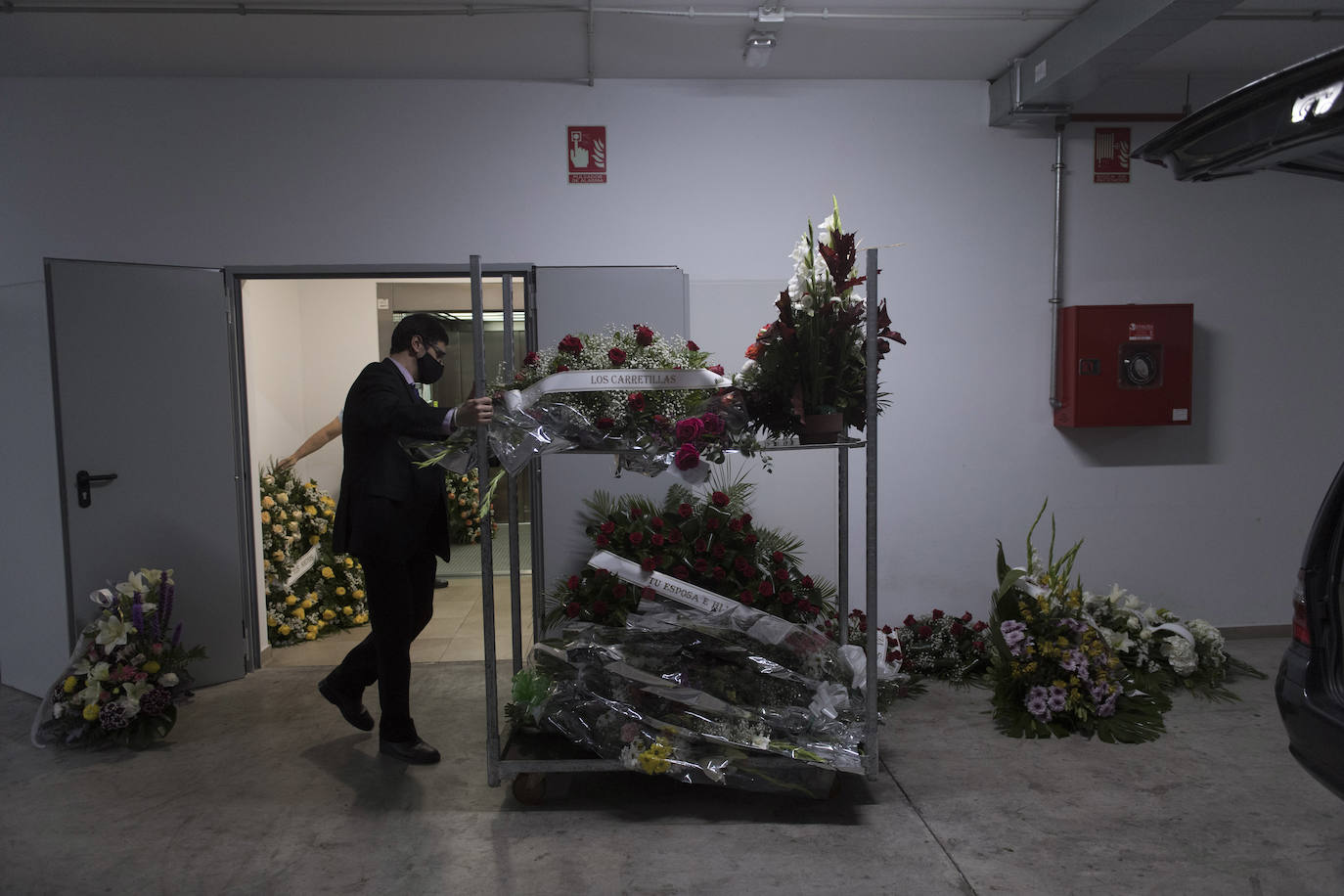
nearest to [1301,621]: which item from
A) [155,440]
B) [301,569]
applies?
[155,440]

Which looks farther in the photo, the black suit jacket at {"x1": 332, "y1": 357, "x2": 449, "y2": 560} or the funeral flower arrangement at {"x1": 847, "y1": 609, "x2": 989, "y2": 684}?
the funeral flower arrangement at {"x1": 847, "y1": 609, "x2": 989, "y2": 684}

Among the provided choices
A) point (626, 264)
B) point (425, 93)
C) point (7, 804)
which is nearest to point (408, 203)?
point (425, 93)

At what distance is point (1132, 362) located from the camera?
447 cm

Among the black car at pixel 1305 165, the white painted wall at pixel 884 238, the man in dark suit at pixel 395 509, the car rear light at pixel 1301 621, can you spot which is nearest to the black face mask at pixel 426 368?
the man in dark suit at pixel 395 509

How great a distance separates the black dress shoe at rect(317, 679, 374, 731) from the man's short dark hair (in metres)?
1.35

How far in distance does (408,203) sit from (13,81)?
196 centimetres

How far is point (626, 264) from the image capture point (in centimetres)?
455

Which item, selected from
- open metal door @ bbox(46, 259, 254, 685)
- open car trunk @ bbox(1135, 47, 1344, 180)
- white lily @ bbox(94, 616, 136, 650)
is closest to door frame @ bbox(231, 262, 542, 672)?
open metal door @ bbox(46, 259, 254, 685)

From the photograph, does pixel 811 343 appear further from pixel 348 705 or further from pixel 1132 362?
pixel 1132 362

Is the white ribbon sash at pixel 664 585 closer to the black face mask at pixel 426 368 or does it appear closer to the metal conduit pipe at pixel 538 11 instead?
the black face mask at pixel 426 368

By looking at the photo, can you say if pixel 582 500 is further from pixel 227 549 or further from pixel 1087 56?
pixel 1087 56

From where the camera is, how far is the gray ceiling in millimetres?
3717

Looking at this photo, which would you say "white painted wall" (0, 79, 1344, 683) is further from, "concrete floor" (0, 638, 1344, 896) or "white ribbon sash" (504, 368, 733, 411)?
"white ribbon sash" (504, 368, 733, 411)

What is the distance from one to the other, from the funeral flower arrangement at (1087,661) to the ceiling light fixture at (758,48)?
259 centimetres
